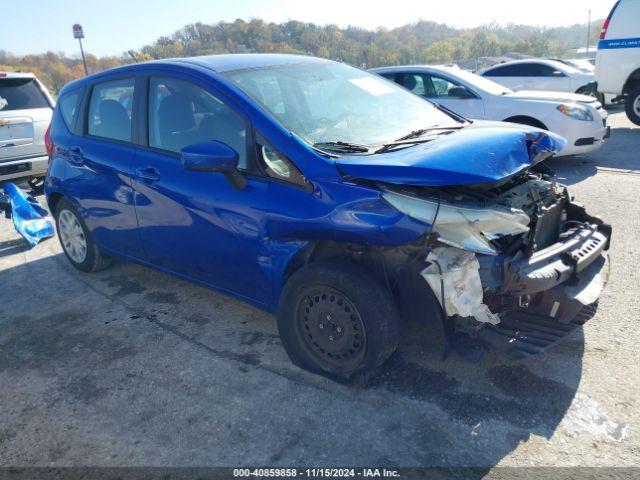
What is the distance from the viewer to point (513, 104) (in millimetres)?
7828

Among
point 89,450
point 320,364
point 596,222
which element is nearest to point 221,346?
point 320,364

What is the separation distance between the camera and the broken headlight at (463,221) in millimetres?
2520

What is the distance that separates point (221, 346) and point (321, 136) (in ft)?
5.05

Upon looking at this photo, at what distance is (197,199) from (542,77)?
12079 mm

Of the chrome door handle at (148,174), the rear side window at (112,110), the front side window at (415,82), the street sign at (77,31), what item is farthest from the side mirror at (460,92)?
the street sign at (77,31)

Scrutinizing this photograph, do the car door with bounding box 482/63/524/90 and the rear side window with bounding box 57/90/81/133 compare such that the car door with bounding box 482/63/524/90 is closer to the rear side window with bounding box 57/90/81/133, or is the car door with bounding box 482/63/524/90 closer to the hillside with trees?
the hillside with trees

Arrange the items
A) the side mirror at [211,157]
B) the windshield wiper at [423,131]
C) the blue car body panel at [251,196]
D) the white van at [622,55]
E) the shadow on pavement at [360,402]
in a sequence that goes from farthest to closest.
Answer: the white van at [622,55] → the windshield wiper at [423,131] → the side mirror at [211,157] → the blue car body panel at [251,196] → the shadow on pavement at [360,402]

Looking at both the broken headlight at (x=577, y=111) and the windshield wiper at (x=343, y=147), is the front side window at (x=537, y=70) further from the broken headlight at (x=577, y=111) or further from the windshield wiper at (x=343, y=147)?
the windshield wiper at (x=343, y=147)

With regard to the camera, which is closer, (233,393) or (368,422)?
(368,422)

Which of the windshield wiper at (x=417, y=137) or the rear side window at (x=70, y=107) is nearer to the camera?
the windshield wiper at (x=417, y=137)

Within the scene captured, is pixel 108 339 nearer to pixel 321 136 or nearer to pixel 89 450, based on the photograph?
pixel 89 450

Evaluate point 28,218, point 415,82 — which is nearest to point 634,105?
point 415,82

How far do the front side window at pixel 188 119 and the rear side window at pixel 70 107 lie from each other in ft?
4.03

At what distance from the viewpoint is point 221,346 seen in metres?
3.51
